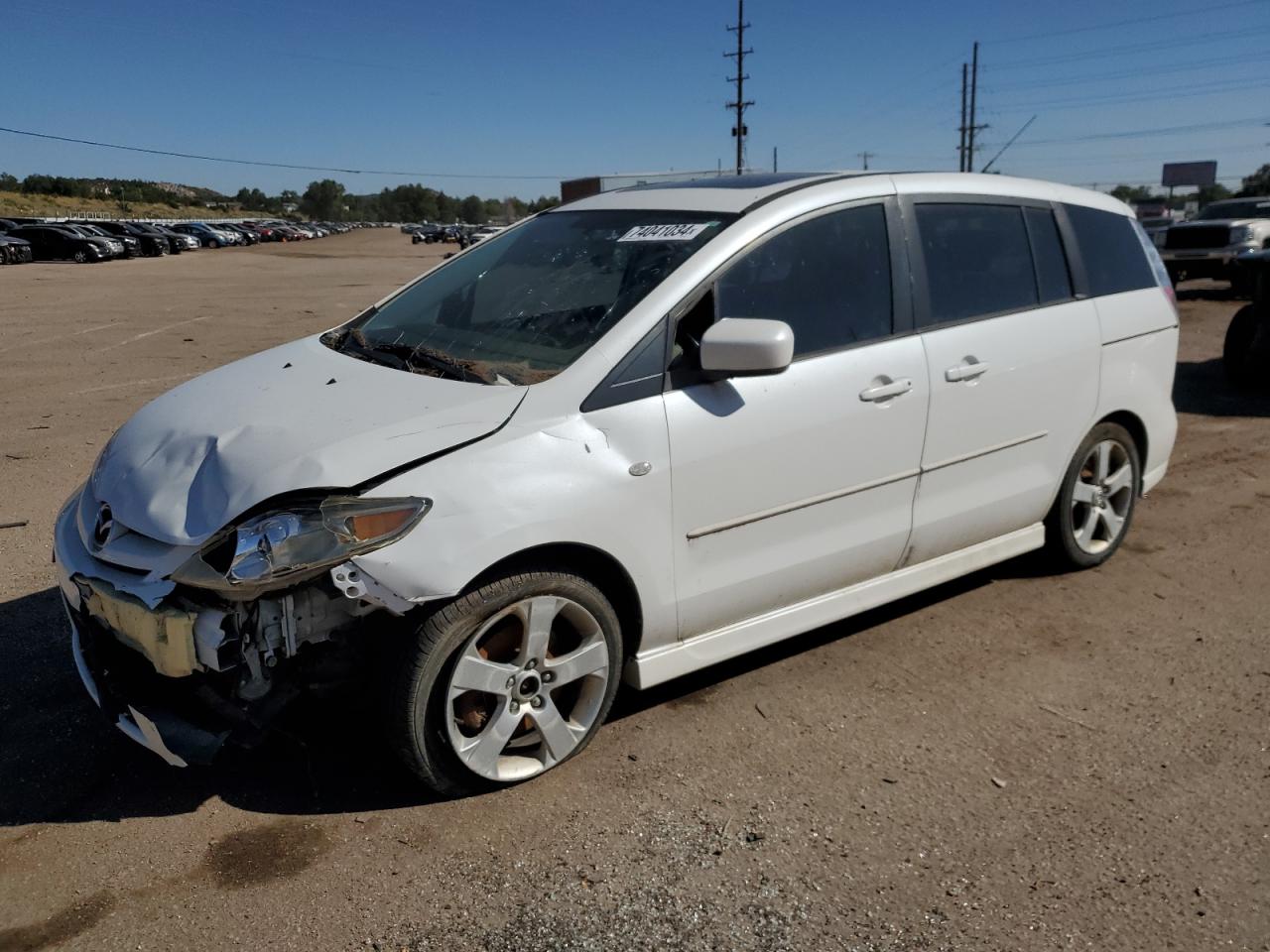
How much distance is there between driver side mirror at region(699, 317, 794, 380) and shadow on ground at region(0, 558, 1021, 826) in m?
1.32

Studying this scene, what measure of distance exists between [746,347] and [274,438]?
147 centimetres

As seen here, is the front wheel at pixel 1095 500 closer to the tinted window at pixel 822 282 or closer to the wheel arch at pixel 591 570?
the tinted window at pixel 822 282

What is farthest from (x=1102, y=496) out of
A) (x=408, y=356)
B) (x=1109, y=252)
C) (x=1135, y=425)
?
(x=408, y=356)

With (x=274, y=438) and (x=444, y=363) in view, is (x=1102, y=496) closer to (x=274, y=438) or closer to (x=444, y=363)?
(x=444, y=363)

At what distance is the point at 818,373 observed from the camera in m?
3.67

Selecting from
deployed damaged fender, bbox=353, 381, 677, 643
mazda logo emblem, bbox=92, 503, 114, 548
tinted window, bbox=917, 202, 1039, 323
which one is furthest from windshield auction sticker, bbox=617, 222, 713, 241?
mazda logo emblem, bbox=92, 503, 114, 548

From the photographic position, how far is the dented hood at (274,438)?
2908mm

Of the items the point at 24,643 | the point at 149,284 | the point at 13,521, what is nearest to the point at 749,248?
the point at 24,643

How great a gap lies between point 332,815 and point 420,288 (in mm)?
2286

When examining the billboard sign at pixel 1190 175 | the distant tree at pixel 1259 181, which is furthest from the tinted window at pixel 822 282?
the billboard sign at pixel 1190 175

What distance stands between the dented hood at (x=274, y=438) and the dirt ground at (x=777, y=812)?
92 cm

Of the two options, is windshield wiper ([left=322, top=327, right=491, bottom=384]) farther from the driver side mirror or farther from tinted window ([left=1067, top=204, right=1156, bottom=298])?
tinted window ([left=1067, top=204, right=1156, bottom=298])

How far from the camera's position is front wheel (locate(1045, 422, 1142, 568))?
189 inches

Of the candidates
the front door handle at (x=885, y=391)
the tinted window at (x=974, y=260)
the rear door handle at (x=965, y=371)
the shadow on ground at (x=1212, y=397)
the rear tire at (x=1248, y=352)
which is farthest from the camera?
the rear tire at (x=1248, y=352)
